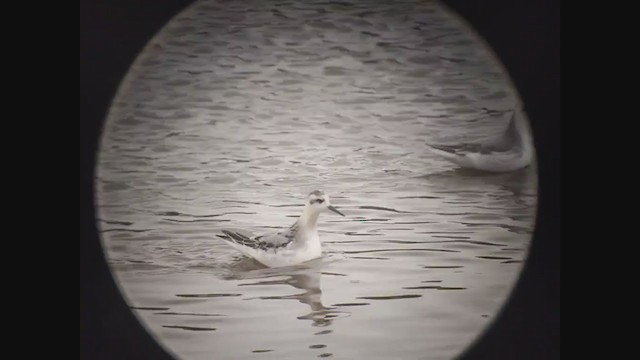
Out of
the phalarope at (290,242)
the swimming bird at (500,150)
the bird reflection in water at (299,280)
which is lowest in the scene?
the bird reflection in water at (299,280)

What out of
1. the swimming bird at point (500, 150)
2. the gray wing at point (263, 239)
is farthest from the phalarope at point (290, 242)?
the swimming bird at point (500, 150)

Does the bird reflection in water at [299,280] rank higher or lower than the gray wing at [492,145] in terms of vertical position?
lower

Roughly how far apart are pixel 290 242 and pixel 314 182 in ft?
0.36

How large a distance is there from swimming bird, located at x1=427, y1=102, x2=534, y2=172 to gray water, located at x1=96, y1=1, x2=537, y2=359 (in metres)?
0.02

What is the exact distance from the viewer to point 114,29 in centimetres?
141

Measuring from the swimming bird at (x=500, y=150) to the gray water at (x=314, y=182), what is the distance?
0.02 m

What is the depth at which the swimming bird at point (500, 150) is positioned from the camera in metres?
1.41

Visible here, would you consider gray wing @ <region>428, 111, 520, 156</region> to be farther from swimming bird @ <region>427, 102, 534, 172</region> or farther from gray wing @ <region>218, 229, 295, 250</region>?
gray wing @ <region>218, 229, 295, 250</region>

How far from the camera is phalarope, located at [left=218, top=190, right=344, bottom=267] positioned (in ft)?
4.50

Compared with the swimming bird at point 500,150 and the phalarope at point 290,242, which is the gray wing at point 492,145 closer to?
the swimming bird at point 500,150

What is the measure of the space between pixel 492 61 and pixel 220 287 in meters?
0.59

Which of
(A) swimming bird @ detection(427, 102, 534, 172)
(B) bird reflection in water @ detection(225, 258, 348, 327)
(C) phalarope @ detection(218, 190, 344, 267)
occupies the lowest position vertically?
(B) bird reflection in water @ detection(225, 258, 348, 327)

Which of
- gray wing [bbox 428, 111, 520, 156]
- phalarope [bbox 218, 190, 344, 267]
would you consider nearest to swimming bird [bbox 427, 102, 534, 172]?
→ gray wing [bbox 428, 111, 520, 156]

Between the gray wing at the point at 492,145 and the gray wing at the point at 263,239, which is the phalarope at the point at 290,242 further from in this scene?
the gray wing at the point at 492,145
